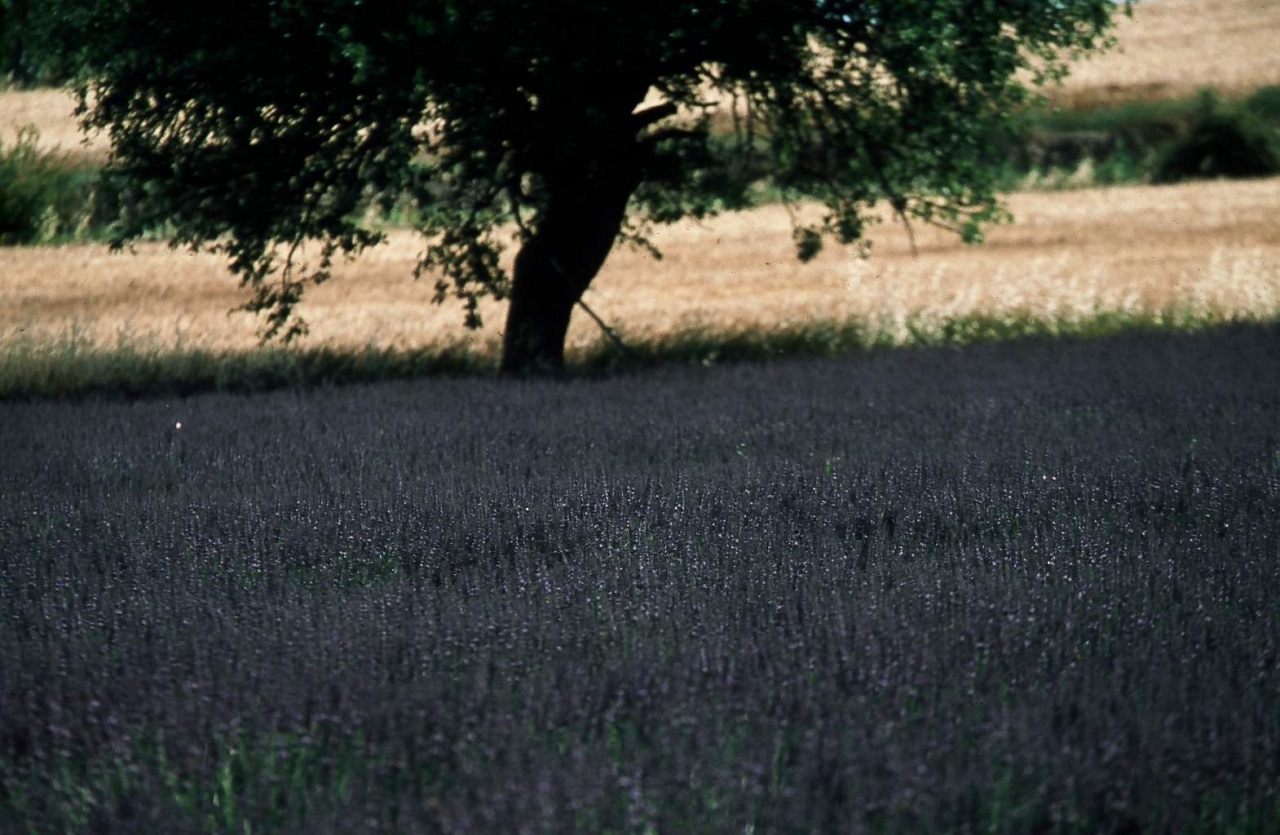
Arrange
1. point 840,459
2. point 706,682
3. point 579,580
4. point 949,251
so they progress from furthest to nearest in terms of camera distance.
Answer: point 949,251
point 840,459
point 579,580
point 706,682

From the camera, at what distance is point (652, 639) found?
370 cm

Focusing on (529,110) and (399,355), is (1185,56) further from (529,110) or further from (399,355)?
(529,110)

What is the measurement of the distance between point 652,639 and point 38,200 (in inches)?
943

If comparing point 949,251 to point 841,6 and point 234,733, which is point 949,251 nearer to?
point 841,6

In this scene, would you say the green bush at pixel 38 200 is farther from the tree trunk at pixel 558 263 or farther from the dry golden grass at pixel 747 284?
the tree trunk at pixel 558 263

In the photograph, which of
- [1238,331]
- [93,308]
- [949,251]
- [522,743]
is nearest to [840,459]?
[522,743]

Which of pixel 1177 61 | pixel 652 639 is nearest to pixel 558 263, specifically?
pixel 652 639

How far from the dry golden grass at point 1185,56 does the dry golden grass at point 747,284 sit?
1380 centimetres

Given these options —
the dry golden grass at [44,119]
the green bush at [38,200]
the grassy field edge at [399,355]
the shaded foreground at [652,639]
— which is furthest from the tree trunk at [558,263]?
the dry golden grass at [44,119]

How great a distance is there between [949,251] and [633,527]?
68.7 feet

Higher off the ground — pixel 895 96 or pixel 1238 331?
pixel 895 96

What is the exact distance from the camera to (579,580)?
4438mm

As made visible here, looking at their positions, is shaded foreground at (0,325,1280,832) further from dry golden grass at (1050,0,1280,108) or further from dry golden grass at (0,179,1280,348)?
dry golden grass at (1050,0,1280,108)

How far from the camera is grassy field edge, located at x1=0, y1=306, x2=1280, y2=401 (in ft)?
44.5
